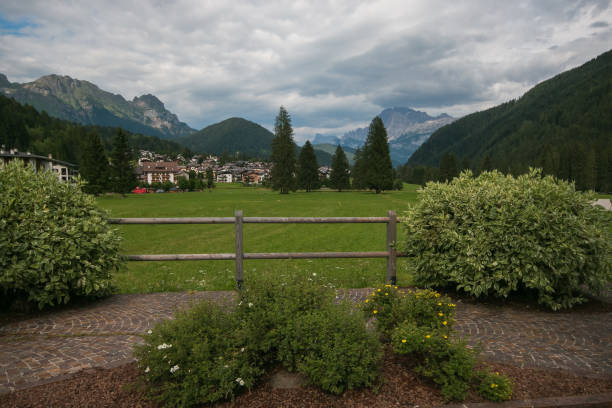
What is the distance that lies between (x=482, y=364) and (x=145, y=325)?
4.91 m

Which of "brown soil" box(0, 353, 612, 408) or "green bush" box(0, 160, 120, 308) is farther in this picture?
"green bush" box(0, 160, 120, 308)

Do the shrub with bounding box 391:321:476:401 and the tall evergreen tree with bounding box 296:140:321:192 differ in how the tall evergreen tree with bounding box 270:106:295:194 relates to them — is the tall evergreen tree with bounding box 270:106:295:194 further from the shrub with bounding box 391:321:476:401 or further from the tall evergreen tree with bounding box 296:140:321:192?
the shrub with bounding box 391:321:476:401

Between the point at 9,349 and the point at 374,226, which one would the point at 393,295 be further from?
the point at 374,226

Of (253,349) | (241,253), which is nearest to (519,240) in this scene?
(253,349)

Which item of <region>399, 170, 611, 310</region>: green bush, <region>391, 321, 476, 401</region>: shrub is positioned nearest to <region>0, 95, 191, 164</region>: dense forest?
<region>399, 170, 611, 310</region>: green bush

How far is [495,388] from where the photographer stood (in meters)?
3.42

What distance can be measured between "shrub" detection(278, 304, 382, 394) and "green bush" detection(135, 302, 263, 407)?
17.8 inches

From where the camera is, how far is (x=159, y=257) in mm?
6941

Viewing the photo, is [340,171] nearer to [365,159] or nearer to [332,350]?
[365,159]

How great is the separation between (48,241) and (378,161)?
60785 millimetres

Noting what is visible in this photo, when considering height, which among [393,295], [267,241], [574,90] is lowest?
[267,241]

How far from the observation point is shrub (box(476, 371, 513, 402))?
3.34 m

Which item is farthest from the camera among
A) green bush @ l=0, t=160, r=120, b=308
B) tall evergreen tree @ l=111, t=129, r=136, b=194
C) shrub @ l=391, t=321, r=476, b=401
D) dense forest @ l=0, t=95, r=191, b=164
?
dense forest @ l=0, t=95, r=191, b=164

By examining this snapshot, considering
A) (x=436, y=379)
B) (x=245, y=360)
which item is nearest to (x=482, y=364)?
(x=436, y=379)
